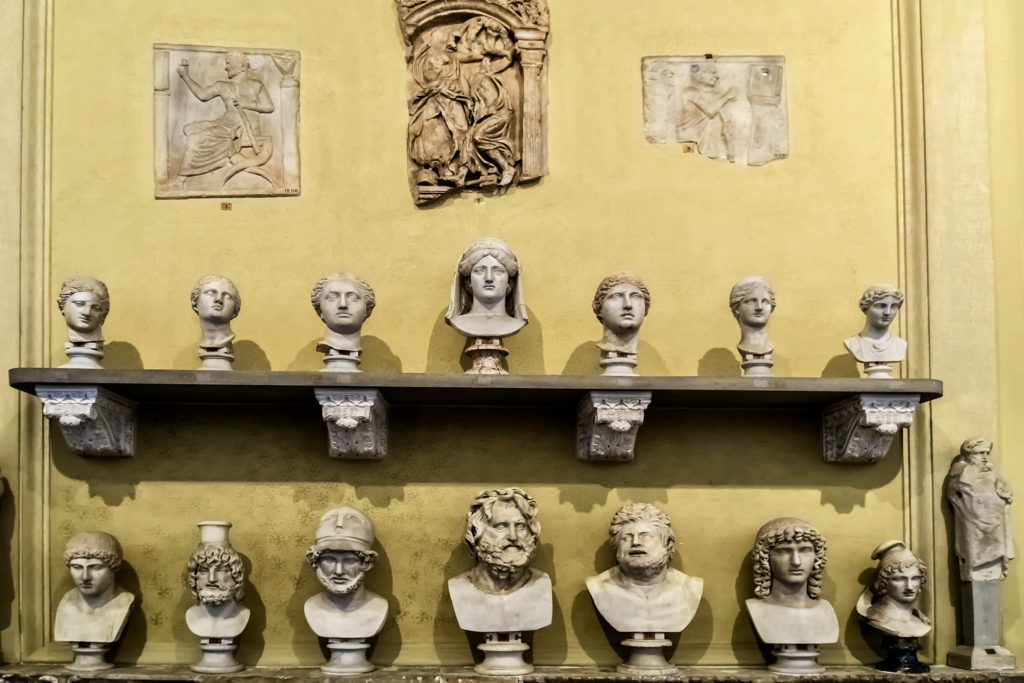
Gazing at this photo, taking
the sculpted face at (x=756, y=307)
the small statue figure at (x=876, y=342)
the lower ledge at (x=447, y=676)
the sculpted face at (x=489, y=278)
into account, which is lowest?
the lower ledge at (x=447, y=676)

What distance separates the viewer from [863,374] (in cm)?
612

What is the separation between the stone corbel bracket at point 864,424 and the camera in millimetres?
5723

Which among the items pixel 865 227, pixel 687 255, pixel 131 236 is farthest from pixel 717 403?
pixel 131 236

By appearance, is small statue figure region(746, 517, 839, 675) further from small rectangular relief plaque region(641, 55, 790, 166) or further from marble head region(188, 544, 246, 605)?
marble head region(188, 544, 246, 605)

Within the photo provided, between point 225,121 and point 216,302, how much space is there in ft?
3.05

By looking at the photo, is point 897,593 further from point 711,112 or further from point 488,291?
point 711,112

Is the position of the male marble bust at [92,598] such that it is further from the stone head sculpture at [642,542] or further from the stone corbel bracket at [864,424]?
the stone corbel bracket at [864,424]

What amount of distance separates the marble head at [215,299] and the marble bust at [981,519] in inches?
122

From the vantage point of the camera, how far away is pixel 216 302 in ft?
18.6

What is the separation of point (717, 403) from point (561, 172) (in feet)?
3.97

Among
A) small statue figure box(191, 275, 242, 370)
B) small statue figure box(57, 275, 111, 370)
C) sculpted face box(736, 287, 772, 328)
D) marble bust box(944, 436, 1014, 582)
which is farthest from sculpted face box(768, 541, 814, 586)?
small statue figure box(57, 275, 111, 370)

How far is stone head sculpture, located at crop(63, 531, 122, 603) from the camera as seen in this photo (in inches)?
222

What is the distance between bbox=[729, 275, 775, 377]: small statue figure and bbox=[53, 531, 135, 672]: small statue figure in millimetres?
2710

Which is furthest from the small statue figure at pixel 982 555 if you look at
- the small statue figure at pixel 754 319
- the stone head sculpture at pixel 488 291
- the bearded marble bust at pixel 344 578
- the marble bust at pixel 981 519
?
the bearded marble bust at pixel 344 578
